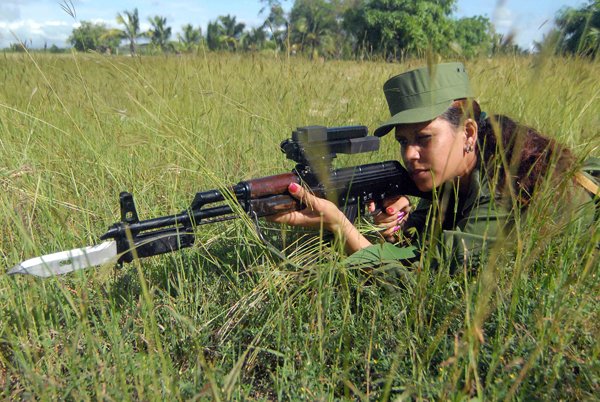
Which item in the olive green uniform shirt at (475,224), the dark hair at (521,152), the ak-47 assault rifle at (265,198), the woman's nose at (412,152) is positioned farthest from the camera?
the woman's nose at (412,152)

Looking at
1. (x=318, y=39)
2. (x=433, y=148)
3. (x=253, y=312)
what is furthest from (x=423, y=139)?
(x=318, y=39)

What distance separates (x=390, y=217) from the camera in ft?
7.33

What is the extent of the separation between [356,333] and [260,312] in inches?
14.2

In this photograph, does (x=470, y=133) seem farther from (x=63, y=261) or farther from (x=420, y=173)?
(x=63, y=261)

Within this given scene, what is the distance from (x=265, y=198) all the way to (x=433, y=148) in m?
0.74

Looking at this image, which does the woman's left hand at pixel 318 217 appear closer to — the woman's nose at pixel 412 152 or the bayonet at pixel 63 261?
the woman's nose at pixel 412 152

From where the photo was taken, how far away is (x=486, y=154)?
1.94 meters

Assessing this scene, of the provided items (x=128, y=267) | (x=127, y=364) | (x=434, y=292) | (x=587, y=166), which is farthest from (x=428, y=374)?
(x=128, y=267)

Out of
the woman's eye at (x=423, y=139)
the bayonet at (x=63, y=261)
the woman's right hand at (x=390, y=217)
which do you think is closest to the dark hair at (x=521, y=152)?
the woman's eye at (x=423, y=139)

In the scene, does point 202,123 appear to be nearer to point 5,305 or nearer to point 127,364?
point 5,305

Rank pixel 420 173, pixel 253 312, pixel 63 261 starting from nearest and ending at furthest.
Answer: pixel 63 261 → pixel 253 312 → pixel 420 173

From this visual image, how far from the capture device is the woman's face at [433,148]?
1.84 meters

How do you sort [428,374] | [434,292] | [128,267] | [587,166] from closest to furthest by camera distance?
[428,374]
[434,292]
[587,166]
[128,267]

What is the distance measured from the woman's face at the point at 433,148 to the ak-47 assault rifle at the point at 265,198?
214 millimetres
